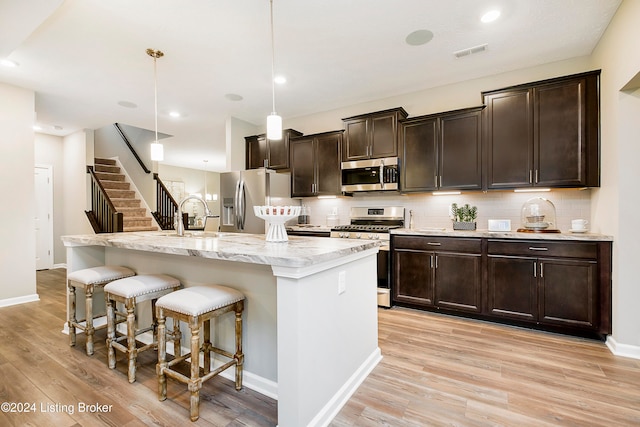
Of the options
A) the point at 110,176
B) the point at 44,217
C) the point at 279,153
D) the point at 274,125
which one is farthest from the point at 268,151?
the point at 44,217

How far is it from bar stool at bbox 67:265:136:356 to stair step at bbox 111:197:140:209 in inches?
181

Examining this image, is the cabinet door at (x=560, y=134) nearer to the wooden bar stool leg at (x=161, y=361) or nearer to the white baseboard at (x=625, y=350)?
the white baseboard at (x=625, y=350)

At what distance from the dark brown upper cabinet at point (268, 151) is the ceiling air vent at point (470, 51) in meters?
2.59

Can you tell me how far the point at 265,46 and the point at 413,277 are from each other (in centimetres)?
299

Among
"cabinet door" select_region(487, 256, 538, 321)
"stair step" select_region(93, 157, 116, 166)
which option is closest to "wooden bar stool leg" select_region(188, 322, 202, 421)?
"cabinet door" select_region(487, 256, 538, 321)

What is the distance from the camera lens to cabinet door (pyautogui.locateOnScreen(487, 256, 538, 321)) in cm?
293

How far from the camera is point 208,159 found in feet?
32.0

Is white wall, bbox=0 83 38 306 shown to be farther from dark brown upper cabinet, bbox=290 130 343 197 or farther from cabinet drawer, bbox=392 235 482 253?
cabinet drawer, bbox=392 235 482 253

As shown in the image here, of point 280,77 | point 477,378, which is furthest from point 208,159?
point 477,378

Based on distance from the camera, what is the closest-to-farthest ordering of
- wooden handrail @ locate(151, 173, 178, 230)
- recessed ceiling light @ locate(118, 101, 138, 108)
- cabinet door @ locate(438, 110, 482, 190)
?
cabinet door @ locate(438, 110, 482, 190), recessed ceiling light @ locate(118, 101, 138, 108), wooden handrail @ locate(151, 173, 178, 230)

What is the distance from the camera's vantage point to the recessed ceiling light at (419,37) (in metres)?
2.76

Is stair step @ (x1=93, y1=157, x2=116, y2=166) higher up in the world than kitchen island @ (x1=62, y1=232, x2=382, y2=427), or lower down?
higher up

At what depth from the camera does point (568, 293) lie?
9.11 feet

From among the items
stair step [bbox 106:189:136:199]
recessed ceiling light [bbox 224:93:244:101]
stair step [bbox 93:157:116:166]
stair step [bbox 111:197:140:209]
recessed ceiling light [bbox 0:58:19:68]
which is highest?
recessed ceiling light [bbox 0:58:19:68]
